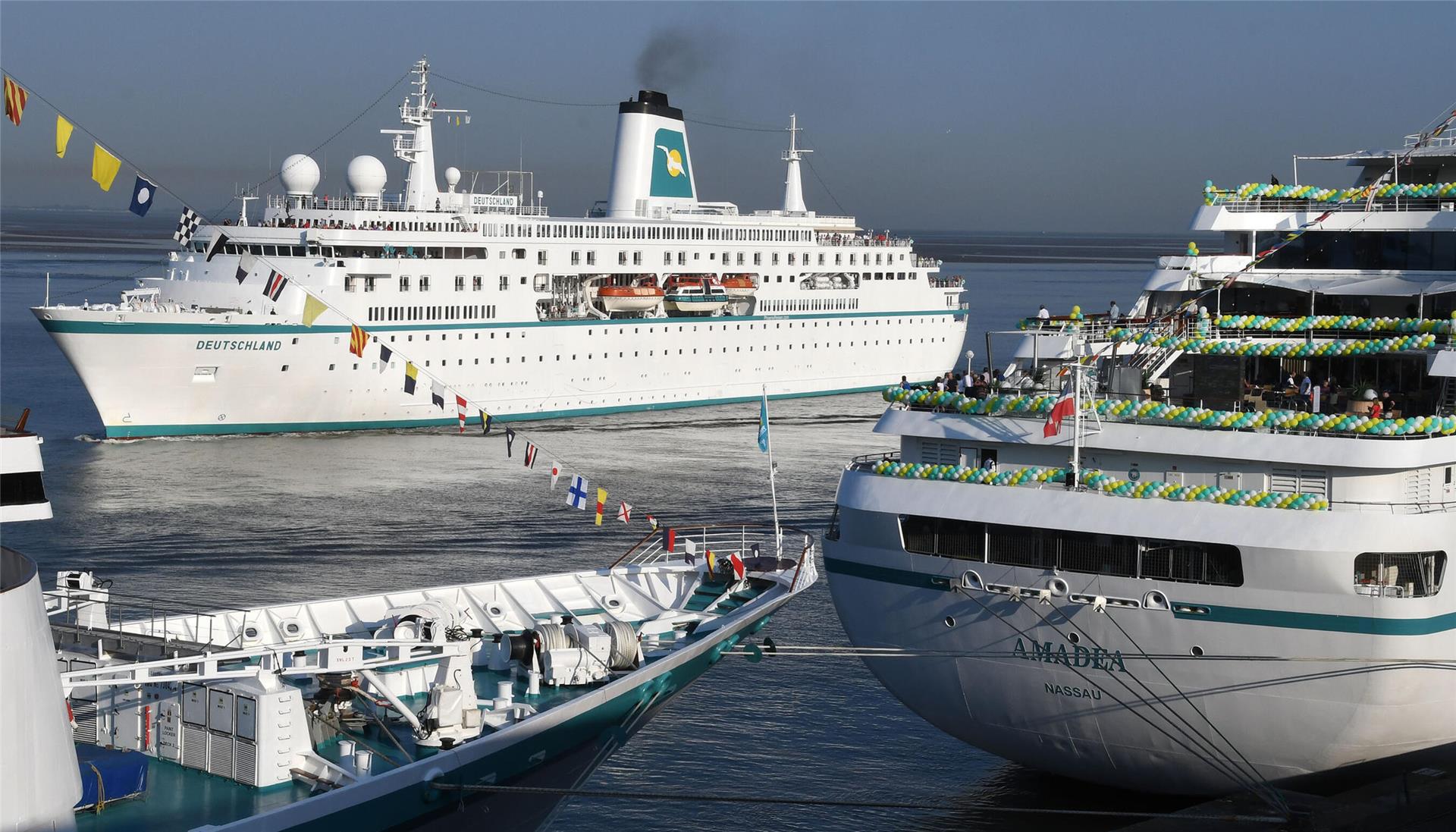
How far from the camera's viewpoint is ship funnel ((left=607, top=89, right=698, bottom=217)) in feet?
195

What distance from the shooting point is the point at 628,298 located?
5403 cm

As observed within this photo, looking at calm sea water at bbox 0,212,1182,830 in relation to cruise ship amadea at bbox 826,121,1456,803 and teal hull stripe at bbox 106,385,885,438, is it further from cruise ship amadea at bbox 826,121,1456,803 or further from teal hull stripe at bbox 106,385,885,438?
cruise ship amadea at bbox 826,121,1456,803

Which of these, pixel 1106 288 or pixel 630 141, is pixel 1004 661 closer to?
pixel 630 141

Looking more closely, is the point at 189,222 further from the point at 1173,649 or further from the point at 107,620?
the point at 1173,649

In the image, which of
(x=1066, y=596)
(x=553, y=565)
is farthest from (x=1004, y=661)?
(x=553, y=565)

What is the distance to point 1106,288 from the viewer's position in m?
136

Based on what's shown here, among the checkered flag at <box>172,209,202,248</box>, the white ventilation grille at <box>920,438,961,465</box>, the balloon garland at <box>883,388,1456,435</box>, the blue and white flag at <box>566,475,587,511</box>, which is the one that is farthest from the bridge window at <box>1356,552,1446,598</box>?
the checkered flag at <box>172,209,202,248</box>

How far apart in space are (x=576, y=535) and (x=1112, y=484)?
16.3 m

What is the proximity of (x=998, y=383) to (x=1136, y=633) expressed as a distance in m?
4.15

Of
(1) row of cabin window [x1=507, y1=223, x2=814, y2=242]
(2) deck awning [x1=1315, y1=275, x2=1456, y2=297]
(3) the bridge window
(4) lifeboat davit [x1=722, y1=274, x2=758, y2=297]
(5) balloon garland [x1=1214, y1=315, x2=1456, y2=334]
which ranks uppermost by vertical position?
(1) row of cabin window [x1=507, y1=223, x2=814, y2=242]

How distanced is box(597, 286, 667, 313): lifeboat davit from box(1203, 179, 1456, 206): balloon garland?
32161mm

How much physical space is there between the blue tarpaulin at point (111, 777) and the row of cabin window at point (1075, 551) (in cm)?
783

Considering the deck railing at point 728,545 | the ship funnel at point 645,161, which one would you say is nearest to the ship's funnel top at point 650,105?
the ship funnel at point 645,161

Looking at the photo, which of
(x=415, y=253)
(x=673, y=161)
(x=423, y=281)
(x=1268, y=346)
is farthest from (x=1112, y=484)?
(x=673, y=161)
